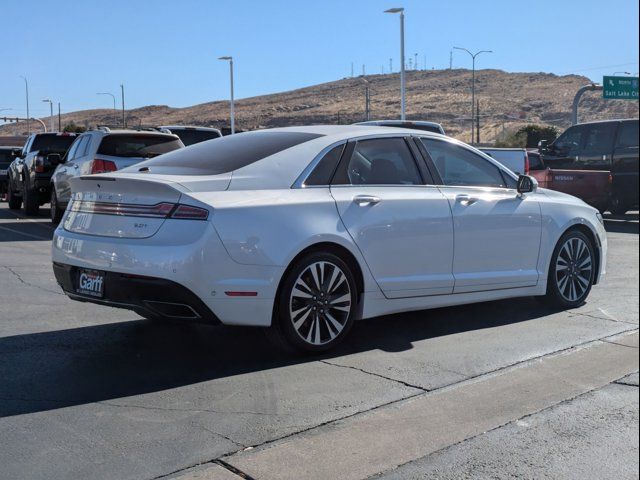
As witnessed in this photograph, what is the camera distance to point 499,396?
5012 mm

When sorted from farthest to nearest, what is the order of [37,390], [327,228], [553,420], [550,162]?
[550,162], [327,228], [37,390], [553,420]

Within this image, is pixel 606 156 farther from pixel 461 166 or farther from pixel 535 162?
pixel 461 166

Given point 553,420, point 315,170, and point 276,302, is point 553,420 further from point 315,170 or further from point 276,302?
point 315,170

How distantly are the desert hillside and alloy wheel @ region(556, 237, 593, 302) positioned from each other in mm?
67164

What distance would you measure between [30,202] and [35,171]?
113cm

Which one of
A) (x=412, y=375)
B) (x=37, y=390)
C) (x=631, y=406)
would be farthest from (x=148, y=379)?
(x=631, y=406)

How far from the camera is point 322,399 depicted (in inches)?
193

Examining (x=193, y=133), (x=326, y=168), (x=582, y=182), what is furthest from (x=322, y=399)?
→ (x=582, y=182)

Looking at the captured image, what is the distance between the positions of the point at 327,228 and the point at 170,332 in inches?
66.2

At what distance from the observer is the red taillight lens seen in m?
5.34

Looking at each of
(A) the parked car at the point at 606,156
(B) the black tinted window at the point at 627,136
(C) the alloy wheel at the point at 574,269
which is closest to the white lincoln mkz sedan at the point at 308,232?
(C) the alloy wheel at the point at 574,269

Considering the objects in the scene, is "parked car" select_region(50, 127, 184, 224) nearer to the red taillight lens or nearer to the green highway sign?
the red taillight lens

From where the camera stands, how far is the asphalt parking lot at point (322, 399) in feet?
13.0

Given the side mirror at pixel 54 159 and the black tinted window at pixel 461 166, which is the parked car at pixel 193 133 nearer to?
the side mirror at pixel 54 159
